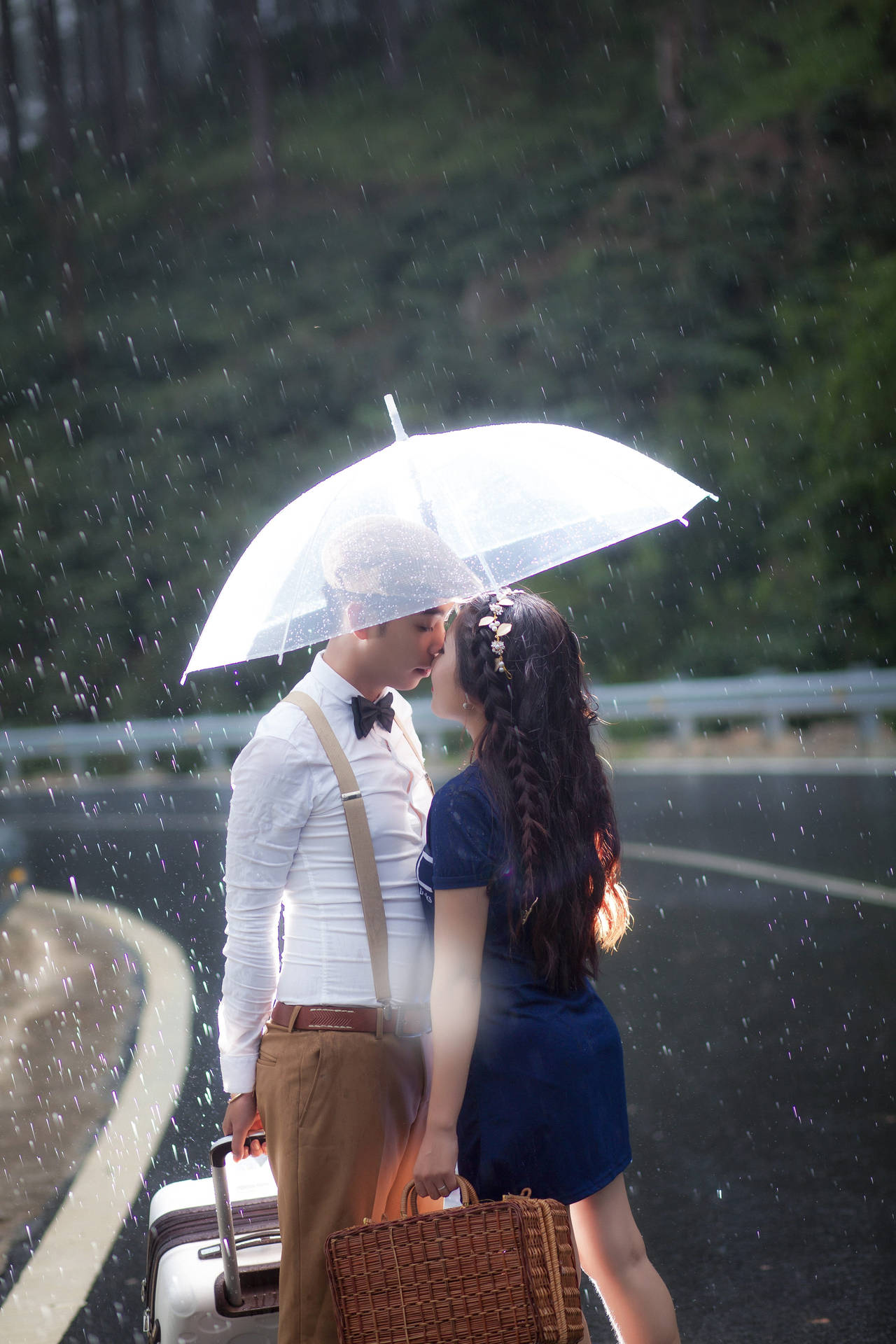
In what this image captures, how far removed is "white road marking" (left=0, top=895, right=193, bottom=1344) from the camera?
3844 mm

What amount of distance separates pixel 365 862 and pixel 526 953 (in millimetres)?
376

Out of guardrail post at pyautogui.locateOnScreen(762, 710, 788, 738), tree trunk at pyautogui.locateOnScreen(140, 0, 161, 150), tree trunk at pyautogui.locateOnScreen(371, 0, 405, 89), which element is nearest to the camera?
guardrail post at pyautogui.locateOnScreen(762, 710, 788, 738)

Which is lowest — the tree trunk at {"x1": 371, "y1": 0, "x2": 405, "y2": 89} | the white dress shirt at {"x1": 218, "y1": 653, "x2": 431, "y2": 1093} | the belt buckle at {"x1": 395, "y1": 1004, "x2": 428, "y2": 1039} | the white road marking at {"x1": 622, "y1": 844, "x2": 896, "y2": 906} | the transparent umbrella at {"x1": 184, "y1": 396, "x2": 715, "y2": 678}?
the white road marking at {"x1": 622, "y1": 844, "x2": 896, "y2": 906}

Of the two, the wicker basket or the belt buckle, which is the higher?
the belt buckle

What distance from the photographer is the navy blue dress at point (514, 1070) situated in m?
2.73

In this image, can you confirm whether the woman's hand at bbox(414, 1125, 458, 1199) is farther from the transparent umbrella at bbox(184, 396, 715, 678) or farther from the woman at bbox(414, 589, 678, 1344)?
the transparent umbrella at bbox(184, 396, 715, 678)

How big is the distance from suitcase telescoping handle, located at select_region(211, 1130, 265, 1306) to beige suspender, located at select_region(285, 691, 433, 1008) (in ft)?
1.38

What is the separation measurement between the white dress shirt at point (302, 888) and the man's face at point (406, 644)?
154 mm

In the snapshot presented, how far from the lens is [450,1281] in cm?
242

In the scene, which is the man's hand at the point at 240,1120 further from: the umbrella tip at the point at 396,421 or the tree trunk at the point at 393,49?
the tree trunk at the point at 393,49

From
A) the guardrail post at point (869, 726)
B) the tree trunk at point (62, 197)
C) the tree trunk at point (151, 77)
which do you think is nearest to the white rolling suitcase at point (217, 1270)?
the guardrail post at point (869, 726)

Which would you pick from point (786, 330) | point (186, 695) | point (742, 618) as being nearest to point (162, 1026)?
point (742, 618)

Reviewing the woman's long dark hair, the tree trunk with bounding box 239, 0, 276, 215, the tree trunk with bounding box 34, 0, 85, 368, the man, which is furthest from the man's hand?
the tree trunk with bounding box 239, 0, 276, 215

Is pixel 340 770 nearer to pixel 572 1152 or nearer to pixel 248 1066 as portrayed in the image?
pixel 248 1066
